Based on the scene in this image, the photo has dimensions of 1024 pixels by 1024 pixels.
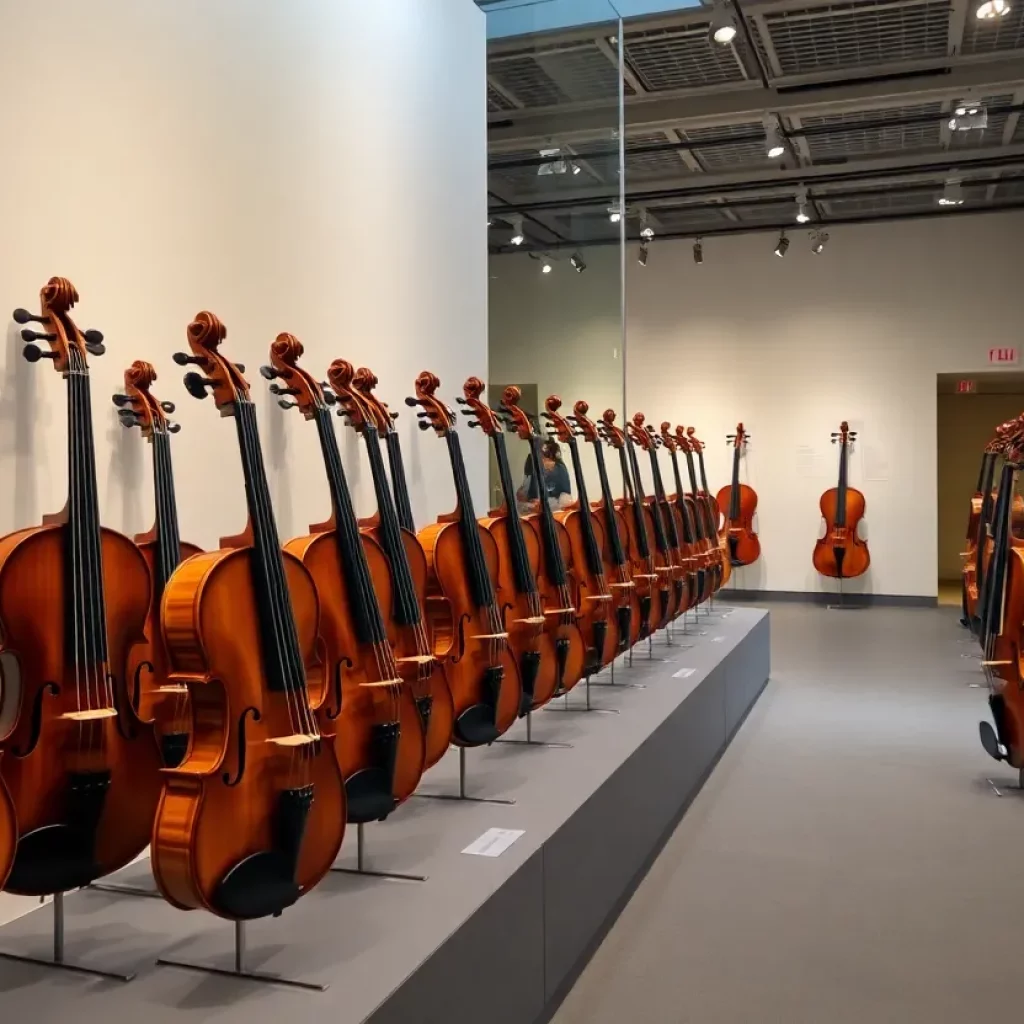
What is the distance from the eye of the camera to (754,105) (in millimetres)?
7426

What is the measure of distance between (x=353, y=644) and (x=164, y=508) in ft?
1.54

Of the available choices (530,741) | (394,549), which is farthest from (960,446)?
(394,549)

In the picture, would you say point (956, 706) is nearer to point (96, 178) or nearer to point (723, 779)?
point (723, 779)

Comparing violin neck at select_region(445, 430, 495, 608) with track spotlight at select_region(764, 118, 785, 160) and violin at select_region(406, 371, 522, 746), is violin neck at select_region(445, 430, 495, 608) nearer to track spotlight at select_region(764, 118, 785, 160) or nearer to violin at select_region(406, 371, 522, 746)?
violin at select_region(406, 371, 522, 746)

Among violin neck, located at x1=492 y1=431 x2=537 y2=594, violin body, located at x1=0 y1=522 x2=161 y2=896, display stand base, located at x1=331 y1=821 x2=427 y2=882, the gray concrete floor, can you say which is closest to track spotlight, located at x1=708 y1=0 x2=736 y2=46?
the gray concrete floor

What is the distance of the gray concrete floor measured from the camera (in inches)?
104

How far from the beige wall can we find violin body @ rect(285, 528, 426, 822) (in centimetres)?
1140

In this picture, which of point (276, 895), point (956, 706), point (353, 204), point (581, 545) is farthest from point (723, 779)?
point (276, 895)

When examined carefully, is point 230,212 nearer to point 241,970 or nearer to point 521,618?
point 521,618

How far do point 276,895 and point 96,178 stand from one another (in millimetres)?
1588

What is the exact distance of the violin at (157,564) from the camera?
1964 mm

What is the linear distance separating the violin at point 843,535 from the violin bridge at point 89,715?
9.09m

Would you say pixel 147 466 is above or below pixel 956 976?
above

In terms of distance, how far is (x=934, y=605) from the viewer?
10.3 meters
